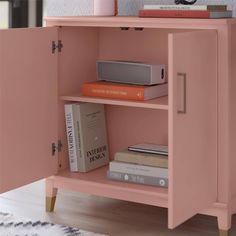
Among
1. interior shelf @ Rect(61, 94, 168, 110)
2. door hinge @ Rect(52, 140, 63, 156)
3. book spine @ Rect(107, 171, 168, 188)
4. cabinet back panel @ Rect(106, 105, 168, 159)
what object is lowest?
book spine @ Rect(107, 171, 168, 188)

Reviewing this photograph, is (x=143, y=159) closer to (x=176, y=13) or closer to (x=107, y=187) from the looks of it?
(x=107, y=187)

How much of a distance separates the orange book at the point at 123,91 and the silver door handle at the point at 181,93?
1.03 feet

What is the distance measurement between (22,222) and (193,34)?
88 cm

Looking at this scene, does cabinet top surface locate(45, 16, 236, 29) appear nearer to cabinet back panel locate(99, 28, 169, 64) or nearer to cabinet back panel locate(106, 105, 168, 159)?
cabinet back panel locate(99, 28, 169, 64)

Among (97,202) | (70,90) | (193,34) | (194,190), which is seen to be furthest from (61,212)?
(193,34)

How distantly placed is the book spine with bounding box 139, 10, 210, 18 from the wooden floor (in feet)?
2.35

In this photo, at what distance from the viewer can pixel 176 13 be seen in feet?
7.25

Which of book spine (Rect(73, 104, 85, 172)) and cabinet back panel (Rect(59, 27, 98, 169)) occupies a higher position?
cabinet back panel (Rect(59, 27, 98, 169))

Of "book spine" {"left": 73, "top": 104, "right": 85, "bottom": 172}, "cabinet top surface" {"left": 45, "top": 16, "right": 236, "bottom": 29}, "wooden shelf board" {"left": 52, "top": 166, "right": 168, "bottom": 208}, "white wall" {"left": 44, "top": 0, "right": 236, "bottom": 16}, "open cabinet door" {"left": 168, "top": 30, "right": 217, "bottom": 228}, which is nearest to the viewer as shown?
"open cabinet door" {"left": 168, "top": 30, "right": 217, "bottom": 228}

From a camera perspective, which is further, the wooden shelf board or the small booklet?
the small booklet

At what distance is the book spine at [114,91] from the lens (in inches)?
91.0

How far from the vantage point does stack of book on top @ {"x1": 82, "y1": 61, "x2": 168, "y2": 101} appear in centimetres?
233

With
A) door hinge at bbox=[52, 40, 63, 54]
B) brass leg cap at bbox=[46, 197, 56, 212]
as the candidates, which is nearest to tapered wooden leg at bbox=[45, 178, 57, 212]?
brass leg cap at bbox=[46, 197, 56, 212]

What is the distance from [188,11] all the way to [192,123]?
377mm
